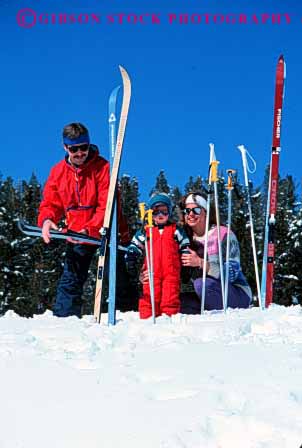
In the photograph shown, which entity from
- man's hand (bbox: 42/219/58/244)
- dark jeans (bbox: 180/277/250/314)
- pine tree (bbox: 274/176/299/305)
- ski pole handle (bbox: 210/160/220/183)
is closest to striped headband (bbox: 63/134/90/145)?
man's hand (bbox: 42/219/58/244)

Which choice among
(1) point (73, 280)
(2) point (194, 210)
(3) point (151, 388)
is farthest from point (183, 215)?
(3) point (151, 388)

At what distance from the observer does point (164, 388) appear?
109 inches

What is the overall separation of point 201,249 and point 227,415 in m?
4.18

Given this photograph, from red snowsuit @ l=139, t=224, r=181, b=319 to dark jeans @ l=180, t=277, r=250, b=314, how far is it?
598 millimetres

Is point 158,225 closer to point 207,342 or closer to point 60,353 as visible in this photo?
point 207,342

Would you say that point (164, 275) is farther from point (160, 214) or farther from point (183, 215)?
point (183, 215)

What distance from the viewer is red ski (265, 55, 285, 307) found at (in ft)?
22.4

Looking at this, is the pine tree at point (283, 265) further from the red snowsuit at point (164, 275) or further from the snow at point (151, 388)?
the snow at point (151, 388)

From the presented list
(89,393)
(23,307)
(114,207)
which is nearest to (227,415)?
(89,393)

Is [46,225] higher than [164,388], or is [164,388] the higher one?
[46,225]

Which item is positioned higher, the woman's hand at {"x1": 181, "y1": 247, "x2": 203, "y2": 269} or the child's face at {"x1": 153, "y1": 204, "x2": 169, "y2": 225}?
the child's face at {"x1": 153, "y1": 204, "x2": 169, "y2": 225}

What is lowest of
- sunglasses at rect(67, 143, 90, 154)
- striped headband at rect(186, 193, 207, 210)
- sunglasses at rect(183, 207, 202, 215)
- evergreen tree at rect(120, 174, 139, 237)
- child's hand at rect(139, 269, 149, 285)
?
child's hand at rect(139, 269, 149, 285)

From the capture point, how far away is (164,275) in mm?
5906

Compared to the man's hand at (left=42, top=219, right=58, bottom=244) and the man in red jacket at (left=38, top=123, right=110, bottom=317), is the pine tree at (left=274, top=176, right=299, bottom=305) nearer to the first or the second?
the man in red jacket at (left=38, top=123, right=110, bottom=317)
